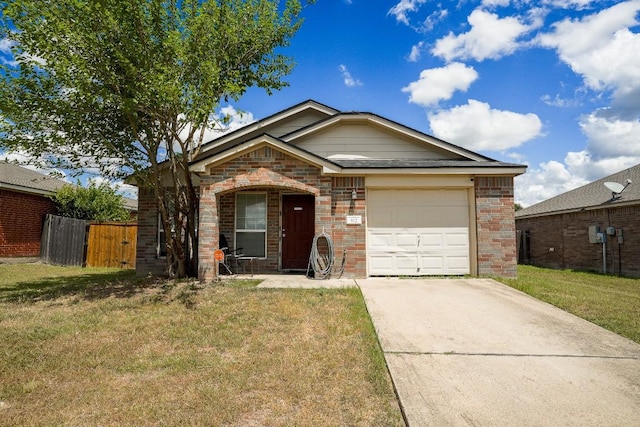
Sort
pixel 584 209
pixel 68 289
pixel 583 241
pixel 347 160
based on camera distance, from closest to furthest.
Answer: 1. pixel 68 289
2. pixel 347 160
3. pixel 584 209
4. pixel 583 241

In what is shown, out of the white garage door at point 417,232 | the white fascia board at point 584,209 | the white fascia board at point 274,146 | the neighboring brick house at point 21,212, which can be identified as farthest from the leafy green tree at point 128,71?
the white fascia board at point 584,209

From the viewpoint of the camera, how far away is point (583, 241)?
1341 cm

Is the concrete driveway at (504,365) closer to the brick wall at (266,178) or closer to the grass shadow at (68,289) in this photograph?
the brick wall at (266,178)

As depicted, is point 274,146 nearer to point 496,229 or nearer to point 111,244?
point 496,229

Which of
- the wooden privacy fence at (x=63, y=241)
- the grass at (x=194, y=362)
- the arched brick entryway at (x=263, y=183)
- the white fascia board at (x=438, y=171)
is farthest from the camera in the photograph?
the wooden privacy fence at (x=63, y=241)

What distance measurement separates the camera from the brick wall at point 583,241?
11.4 meters

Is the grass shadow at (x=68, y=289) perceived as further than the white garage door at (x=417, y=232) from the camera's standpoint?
No

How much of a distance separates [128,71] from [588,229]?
628 inches

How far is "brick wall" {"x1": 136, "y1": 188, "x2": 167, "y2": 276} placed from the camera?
32.9 ft

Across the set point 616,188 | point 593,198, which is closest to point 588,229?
point 593,198

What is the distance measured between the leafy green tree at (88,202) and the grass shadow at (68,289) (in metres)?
7.35

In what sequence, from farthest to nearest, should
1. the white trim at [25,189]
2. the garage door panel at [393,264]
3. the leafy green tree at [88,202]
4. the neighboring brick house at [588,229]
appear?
the leafy green tree at [88,202]
the white trim at [25,189]
the neighboring brick house at [588,229]
the garage door panel at [393,264]

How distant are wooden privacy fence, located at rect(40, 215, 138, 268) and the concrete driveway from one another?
1158cm

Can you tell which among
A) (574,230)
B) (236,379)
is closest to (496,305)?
(236,379)
